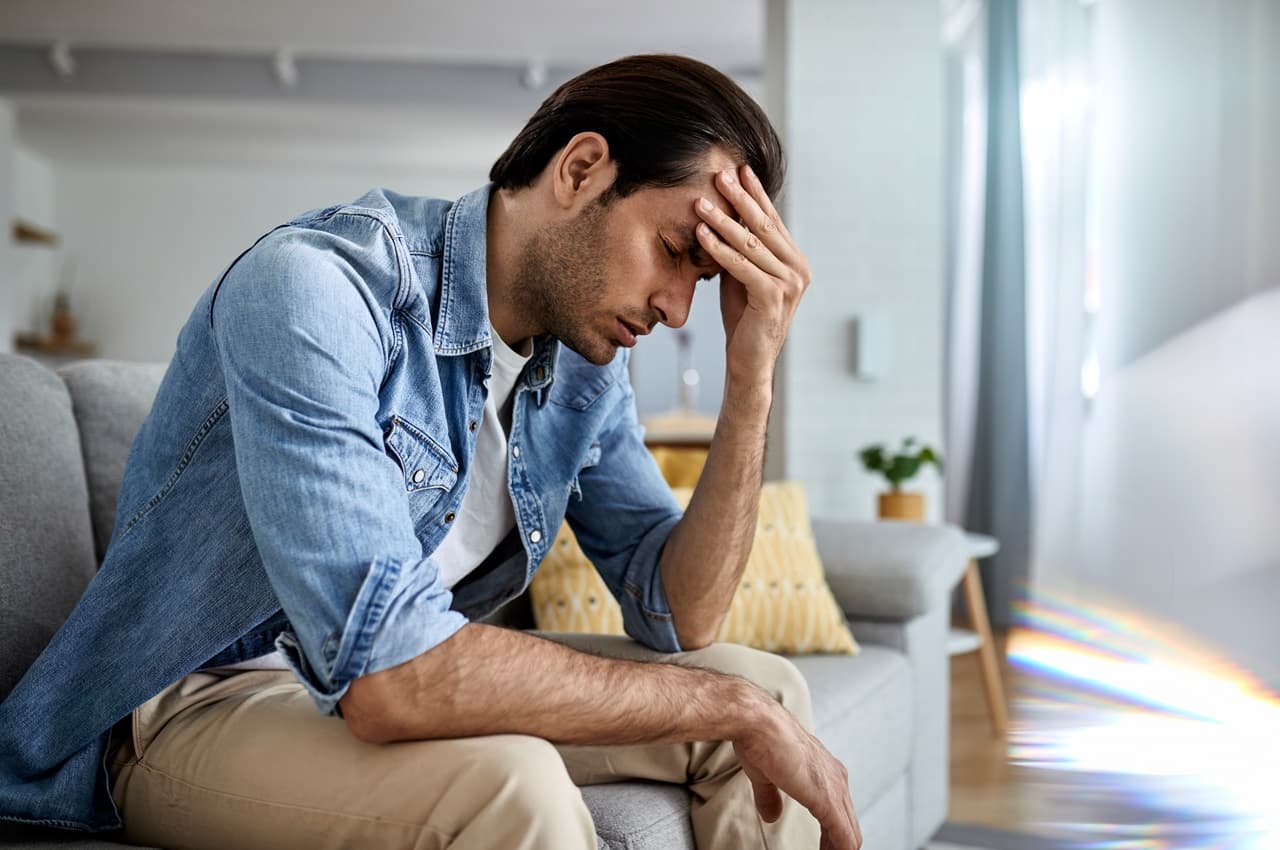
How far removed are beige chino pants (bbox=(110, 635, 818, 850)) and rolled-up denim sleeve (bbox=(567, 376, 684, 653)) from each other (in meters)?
0.22

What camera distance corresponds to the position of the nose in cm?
120

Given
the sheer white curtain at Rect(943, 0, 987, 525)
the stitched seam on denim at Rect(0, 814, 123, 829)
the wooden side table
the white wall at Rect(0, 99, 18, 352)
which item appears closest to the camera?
the stitched seam on denim at Rect(0, 814, 123, 829)

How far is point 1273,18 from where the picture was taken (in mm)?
3592

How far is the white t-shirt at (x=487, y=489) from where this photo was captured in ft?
4.08

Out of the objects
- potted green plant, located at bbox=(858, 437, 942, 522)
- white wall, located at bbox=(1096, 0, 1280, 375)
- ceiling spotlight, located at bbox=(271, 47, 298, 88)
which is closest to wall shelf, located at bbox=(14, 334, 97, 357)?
ceiling spotlight, located at bbox=(271, 47, 298, 88)

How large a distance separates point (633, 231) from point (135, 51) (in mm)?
5828

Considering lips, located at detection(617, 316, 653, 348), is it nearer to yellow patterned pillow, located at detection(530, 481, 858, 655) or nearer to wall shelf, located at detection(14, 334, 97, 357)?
yellow patterned pillow, located at detection(530, 481, 858, 655)

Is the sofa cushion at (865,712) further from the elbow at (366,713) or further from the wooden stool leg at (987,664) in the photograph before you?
the wooden stool leg at (987,664)

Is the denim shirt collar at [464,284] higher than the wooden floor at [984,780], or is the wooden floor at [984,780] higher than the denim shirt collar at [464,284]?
the denim shirt collar at [464,284]

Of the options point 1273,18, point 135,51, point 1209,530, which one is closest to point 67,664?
point 1209,530

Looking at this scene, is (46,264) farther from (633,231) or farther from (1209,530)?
(633,231)

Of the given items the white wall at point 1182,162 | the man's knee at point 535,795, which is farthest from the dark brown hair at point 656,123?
the white wall at point 1182,162

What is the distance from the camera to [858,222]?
3898mm

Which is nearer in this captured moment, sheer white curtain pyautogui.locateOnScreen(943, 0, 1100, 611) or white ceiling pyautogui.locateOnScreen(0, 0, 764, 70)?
sheer white curtain pyautogui.locateOnScreen(943, 0, 1100, 611)
